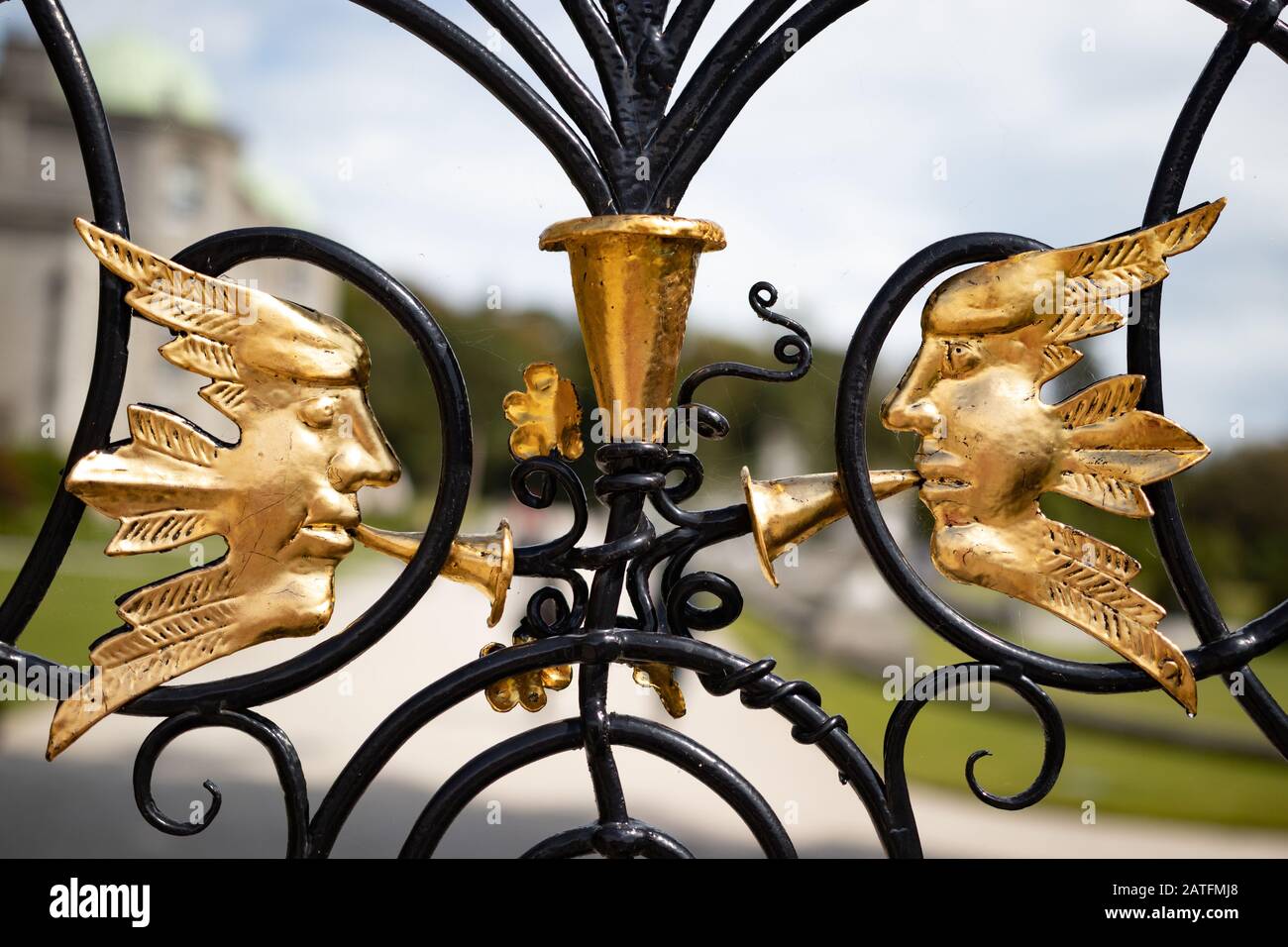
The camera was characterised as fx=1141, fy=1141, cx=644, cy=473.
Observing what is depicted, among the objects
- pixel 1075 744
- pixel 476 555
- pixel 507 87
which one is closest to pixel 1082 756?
pixel 1075 744

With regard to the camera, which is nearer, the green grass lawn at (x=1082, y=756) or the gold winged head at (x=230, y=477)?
the gold winged head at (x=230, y=477)

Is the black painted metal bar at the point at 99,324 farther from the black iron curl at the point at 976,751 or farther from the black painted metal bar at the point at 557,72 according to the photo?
the black iron curl at the point at 976,751

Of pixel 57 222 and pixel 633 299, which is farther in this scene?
pixel 57 222

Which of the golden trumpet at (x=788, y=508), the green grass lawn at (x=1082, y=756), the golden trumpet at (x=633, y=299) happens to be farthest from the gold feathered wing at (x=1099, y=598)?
the green grass lawn at (x=1082, y=756)

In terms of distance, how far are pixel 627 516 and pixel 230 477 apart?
1.09ft

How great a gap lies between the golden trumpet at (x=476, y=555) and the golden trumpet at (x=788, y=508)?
0.68 ft

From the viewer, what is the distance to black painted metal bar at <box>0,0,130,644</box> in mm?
934

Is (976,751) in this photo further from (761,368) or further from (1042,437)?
(761,368)

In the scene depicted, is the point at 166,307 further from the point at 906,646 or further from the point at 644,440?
the point at 906,646

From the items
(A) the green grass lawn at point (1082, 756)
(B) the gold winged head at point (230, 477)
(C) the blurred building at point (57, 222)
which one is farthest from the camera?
(A) the green grass lawn at point (1082, 756)

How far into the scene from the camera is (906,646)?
738 centimetres

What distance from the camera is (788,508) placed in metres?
0.98

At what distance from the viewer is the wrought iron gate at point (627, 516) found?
95 centimetres

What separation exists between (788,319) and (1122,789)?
5.94 meters
